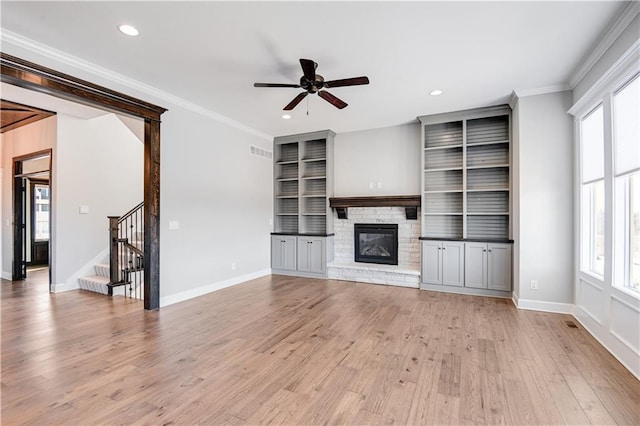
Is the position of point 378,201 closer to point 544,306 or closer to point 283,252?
point 283,252

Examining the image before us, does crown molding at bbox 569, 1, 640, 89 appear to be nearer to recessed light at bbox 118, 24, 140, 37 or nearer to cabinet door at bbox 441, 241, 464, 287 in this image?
cabinet door at bbox 441, 241, 464, 287

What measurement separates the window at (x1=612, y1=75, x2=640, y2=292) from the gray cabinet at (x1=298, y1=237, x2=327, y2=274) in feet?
14.0

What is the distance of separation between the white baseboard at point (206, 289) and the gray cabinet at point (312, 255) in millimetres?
875

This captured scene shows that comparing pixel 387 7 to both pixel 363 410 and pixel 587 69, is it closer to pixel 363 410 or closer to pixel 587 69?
pixel 587 69

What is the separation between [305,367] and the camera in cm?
254

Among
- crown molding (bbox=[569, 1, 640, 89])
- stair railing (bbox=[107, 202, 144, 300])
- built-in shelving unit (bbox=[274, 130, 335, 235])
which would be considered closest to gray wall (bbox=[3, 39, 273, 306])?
built-in shelving unit (bbox=[274, 130, 335, 235])

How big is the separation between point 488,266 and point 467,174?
5.16ft

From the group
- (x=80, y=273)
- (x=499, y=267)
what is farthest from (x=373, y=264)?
(x=80, y=273)

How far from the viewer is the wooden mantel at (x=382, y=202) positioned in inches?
213

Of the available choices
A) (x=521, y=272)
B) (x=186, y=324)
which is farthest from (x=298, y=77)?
(x=521, y=272)

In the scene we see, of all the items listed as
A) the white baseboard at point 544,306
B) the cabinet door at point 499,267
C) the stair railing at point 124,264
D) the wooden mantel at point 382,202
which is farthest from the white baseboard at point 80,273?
the white baseboard at point 544,306

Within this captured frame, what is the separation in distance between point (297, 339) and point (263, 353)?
17.1 inches

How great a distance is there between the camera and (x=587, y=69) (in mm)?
3295

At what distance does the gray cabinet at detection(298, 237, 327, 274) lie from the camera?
607cm
